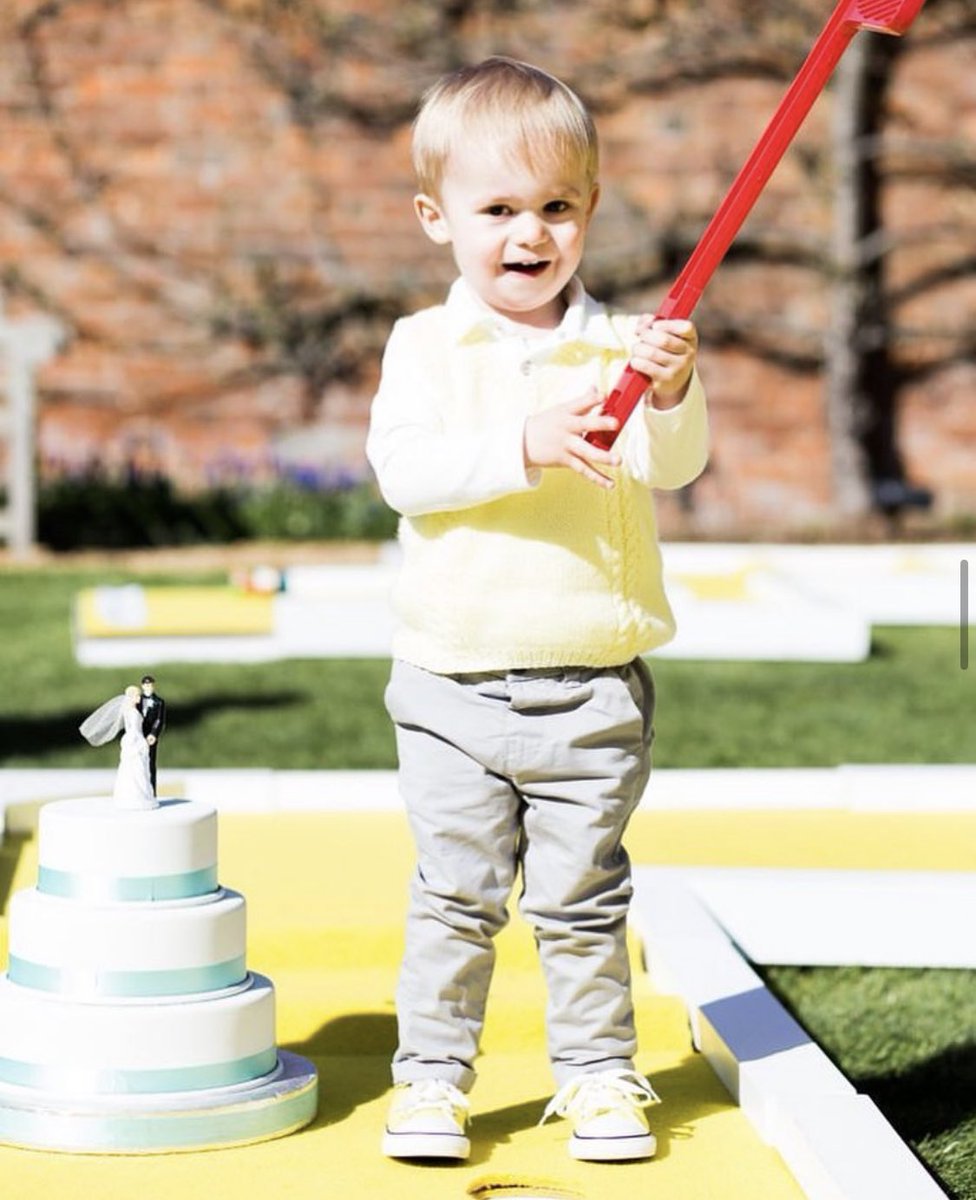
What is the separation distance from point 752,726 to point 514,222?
3.87m

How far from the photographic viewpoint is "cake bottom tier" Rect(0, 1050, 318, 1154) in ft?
9.00

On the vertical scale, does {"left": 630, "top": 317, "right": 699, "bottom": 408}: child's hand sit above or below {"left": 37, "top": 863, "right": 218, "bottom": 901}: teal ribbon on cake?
above

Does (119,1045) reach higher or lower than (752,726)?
lower

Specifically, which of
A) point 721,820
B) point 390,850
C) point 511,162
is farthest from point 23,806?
point 511,162

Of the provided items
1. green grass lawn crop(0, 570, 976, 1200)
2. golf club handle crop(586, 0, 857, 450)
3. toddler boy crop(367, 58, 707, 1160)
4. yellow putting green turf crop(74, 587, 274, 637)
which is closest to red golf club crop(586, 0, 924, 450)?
golf club handle crop(586, 0, 857, 450)

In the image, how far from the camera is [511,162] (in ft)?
9.21

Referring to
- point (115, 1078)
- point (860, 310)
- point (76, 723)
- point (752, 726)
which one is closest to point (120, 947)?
point (115, 1078)

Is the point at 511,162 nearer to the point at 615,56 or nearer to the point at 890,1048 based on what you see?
the point at 890,1048

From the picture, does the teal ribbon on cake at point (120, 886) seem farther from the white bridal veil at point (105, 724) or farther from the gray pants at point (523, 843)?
the gray pants at point (523, 843)

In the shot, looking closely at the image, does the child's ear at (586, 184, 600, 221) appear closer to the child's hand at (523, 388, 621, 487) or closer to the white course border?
the child's hand at (523, 388, 621, 487)

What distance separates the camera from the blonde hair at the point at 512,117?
280 cm

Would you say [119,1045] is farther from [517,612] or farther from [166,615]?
[166,615]

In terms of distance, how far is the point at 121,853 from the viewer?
279cm

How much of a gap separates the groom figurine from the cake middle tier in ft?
0.62
